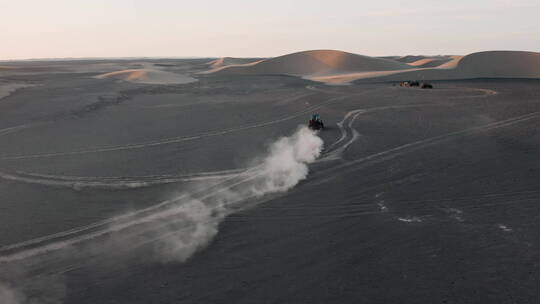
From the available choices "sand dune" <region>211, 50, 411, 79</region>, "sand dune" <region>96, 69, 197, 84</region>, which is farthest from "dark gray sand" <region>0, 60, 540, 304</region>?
"sand dune" <region>211, 50, 411, 79</region>

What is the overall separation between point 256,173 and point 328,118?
12243 mm

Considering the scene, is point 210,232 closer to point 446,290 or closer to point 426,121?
point 446,290

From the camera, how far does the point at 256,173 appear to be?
14.9 m

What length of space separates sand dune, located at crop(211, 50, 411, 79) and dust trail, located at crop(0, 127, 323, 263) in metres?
61.4

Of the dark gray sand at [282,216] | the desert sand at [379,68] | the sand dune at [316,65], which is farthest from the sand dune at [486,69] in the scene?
the dark gray sand at [282,216]

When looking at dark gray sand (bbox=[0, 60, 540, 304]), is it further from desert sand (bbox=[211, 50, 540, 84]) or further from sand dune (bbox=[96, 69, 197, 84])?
desert sand (bbox=[211, 50, 540, 84])

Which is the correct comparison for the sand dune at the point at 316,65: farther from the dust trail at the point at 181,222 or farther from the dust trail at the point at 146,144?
the dust trail at the point at 181,222

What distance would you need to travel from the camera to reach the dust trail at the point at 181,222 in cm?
940

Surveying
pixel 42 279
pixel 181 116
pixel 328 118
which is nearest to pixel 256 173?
pixel 42 279

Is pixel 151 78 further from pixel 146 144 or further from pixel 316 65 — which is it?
pixel 146 144

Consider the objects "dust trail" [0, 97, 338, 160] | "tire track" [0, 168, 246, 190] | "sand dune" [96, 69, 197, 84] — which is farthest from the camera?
"sand dune" [96, 69, 197, 84]

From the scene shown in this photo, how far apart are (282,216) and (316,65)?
230 feet

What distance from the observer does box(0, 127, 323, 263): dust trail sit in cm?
940

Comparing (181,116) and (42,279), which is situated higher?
(181,116)
